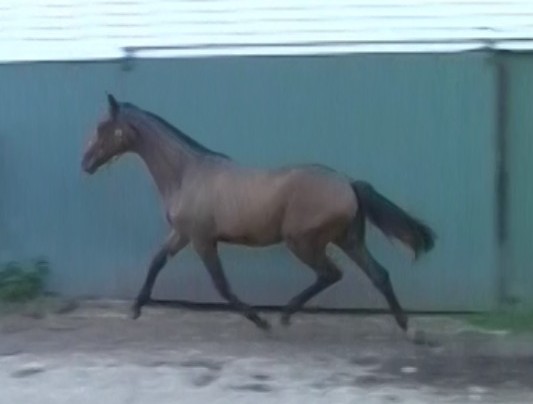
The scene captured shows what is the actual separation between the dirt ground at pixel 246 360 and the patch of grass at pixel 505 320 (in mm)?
152

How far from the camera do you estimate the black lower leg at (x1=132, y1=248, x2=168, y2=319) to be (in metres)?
12.5

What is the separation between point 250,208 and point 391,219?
105 cm

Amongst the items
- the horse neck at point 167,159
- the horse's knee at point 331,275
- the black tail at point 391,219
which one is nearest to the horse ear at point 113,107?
the horse neck at point 167,159

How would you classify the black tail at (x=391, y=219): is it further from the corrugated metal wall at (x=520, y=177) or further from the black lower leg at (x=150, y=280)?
the black lower leg at (x=150, y=280)

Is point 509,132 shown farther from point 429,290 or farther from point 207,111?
point 207,111

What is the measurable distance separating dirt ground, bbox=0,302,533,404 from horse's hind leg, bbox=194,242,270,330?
0.23 metres

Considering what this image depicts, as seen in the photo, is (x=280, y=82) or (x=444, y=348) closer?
(x=444, y=348)

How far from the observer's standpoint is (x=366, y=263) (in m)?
12.2

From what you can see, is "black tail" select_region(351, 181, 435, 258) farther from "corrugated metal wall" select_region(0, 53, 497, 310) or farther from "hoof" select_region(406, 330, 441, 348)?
"corrugated metal wall" select_region(0, 53, 497, 310)

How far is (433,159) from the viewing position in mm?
13195

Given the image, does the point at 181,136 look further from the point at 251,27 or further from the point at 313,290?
the point at 251,27

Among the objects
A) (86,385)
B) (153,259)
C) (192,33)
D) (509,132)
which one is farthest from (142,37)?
(86,385)

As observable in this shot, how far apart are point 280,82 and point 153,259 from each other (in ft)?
6.13

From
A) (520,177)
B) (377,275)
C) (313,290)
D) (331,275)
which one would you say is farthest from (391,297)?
(520,177)
